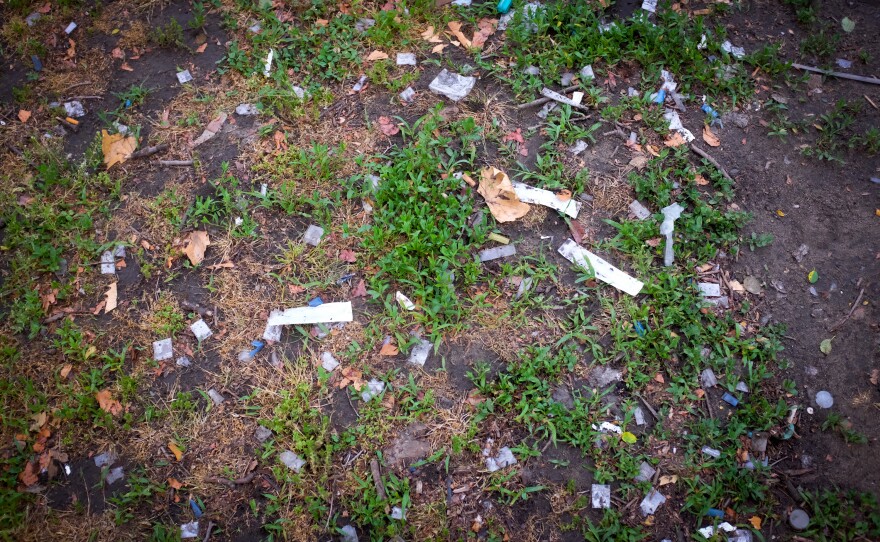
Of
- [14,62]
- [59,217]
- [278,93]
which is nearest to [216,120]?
[278,93]

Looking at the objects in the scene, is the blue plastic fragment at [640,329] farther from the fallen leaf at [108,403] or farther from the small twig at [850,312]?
the fallen leaf at [108,403]

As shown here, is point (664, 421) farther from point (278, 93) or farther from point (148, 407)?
point (278, 93)

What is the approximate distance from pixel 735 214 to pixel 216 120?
11.0ft

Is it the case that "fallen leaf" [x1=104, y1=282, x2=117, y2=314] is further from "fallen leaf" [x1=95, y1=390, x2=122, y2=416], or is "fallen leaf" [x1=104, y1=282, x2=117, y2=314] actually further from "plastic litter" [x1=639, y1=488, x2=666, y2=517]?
"plastic litter" [x1=639, y1=488, x2=666, y2=517]

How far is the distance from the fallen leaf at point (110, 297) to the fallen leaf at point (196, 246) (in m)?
0.45

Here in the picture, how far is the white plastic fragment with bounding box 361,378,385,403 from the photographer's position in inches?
124

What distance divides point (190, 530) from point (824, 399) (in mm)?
3278

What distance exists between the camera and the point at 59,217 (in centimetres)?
365

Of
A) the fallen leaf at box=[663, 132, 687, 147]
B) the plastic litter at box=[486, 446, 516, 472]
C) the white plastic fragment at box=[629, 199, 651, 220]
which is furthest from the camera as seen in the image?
the fallen leaf at box=[663, 132, 687, 147]

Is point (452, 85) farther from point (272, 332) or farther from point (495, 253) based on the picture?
point (272, 332)

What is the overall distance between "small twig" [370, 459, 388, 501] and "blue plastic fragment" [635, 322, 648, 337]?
1.57 m

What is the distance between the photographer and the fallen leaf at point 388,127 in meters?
3.89

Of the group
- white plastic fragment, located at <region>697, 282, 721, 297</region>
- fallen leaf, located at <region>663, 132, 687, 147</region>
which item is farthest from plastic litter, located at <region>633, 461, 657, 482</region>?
fallen leaf, located at <region>663, 132, 687, 147</region>

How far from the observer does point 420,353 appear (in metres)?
3.26
